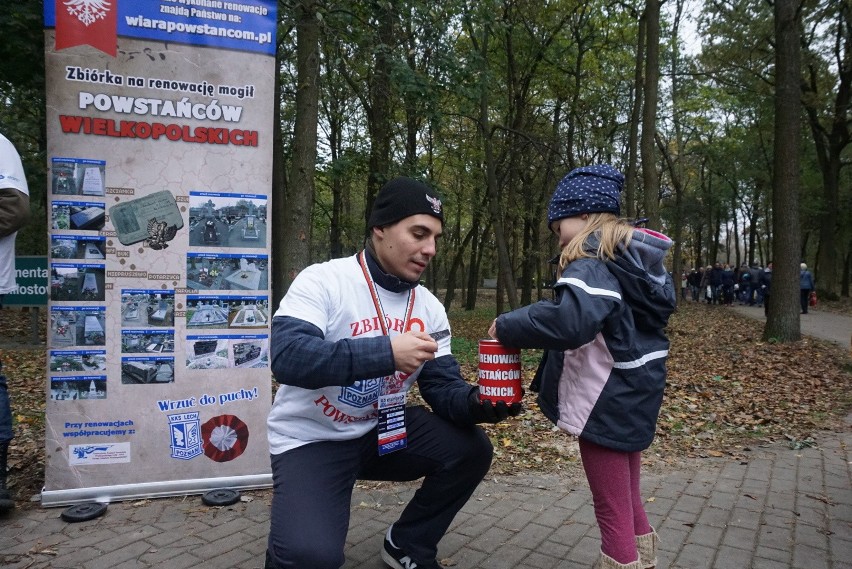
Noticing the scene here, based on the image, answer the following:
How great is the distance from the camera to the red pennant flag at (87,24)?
353 centimetres

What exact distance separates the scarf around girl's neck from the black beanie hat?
15 centimetres

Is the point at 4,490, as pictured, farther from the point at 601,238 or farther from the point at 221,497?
the point at 601,238

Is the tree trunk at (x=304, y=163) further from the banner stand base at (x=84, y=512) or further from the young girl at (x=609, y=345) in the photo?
the young girl at (x=609, y=345)

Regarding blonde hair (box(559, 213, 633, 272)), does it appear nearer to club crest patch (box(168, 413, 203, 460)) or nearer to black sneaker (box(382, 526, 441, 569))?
black sneaker (box(382, 526, 441, 569))

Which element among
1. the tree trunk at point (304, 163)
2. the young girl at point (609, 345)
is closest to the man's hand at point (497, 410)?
the young girl at point (609, 345)

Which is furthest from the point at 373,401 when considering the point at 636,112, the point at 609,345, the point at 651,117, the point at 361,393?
the point at 636,112

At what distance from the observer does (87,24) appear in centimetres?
357

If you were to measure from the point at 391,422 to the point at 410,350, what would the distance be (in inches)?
23.0

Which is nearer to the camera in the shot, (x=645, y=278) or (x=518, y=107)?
(x=645, y=278)

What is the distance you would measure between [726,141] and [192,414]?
30.4 metres

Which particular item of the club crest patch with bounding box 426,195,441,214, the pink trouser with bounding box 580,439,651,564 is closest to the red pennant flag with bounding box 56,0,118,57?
the club crest patch with bounding box 426,195,441,214

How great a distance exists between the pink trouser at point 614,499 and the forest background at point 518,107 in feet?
14.1

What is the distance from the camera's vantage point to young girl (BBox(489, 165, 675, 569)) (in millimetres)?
2371

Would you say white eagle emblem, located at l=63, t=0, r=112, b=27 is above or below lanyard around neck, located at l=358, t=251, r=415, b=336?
above
